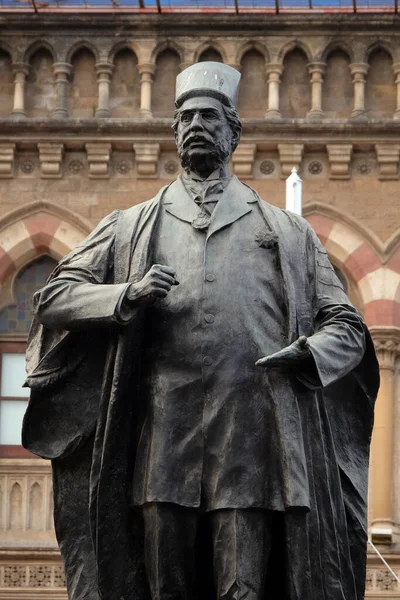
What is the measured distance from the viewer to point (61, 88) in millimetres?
24000

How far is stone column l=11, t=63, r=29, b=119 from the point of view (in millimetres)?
23906

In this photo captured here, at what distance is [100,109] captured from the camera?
942 inches

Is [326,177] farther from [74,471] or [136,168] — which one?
[74,471]

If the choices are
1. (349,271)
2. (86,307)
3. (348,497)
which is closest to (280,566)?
(348,497)

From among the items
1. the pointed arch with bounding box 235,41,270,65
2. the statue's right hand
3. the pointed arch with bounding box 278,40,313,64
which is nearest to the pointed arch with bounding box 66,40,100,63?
the pointed arch with bounding box 235,41,270,65

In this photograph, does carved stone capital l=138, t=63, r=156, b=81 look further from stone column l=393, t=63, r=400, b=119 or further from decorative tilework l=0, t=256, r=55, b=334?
stone column l=393, t=63, r=400, b=119

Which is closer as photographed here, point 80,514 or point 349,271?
point 80,514

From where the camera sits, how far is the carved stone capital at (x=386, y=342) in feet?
75.5

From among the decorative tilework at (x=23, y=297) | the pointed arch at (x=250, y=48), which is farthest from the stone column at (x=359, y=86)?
the decorative tilework at (x=23, y=297)

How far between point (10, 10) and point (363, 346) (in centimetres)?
1735

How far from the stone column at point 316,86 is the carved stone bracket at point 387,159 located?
2.30 ft

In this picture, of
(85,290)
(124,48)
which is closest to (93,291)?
(85,290)

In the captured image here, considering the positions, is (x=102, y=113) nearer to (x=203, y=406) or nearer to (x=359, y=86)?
(x=359, y=86)

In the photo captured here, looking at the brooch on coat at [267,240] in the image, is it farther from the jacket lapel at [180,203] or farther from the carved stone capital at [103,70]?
the carved stone capital at [103,70]
